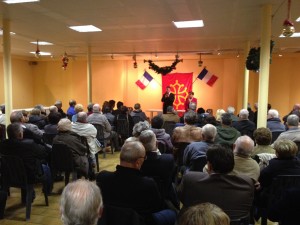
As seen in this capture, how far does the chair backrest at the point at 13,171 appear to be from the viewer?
11.2 feet

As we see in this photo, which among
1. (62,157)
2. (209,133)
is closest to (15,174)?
(62,157)

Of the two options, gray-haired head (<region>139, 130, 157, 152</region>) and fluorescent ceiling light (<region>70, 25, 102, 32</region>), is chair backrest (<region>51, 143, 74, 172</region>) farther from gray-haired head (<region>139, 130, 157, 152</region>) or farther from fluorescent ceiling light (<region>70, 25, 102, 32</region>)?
fluorescent ceiling light (<region>70, 25, 102, 32</region>)

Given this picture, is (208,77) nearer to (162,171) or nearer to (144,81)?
(144,81)

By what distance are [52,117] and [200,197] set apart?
11.7 feet

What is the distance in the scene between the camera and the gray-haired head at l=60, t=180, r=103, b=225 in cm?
141

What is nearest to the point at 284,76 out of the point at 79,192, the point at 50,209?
the point at 50,209

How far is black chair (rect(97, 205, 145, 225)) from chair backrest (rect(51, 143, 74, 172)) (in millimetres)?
2367

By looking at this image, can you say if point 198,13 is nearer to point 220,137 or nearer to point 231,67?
point 220,137

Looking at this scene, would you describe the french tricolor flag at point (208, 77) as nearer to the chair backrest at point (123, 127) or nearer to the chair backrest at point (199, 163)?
the chair backrest at point (123, 127)

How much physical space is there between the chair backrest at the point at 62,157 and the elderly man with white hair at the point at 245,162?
230 cm

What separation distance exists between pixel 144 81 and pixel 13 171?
10600mm

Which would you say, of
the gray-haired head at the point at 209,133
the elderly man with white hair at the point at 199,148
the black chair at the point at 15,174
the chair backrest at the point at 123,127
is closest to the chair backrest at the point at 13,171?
the black chair at the point at 15,174

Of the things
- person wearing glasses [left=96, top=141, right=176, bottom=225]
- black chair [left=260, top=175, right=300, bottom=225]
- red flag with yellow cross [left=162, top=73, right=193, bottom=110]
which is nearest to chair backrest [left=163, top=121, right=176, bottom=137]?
black chair [left=260, top=175, right=300, bottom=225]

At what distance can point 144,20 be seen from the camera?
6000mm
